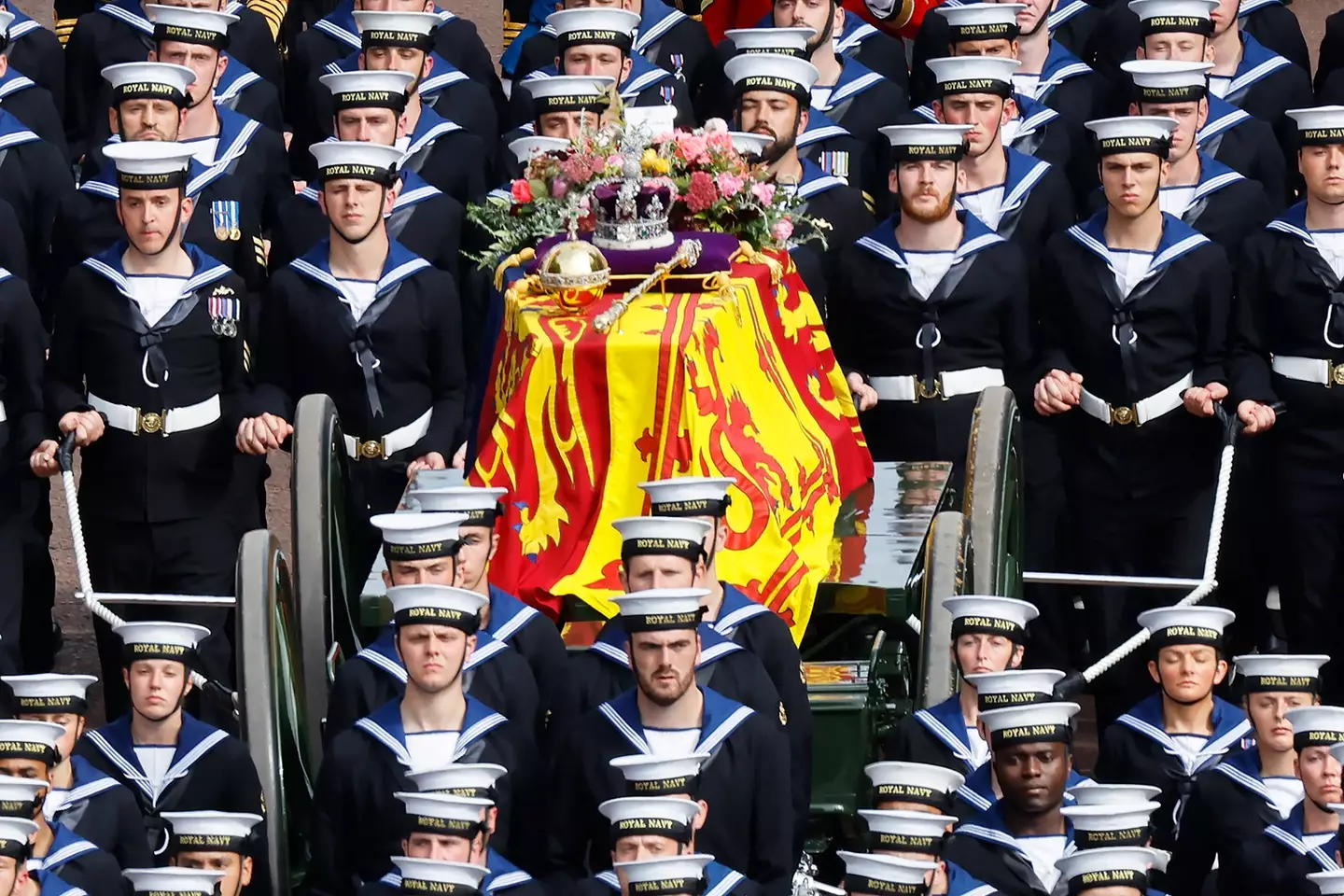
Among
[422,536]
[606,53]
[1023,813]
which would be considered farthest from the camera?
[606,53]

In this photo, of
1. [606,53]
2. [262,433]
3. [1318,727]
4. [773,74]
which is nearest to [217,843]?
[262,433]

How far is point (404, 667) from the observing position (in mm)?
12453

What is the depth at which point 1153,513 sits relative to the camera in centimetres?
1473

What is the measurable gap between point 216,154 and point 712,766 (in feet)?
16.4

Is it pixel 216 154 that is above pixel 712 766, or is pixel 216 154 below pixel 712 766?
above

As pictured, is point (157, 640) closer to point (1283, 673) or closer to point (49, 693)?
point (49, 693)

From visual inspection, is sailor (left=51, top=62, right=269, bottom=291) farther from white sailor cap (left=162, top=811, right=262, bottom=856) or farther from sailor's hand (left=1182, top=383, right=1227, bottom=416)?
sailor's hand (left=1182, top=383, right=1227, bottom=416)

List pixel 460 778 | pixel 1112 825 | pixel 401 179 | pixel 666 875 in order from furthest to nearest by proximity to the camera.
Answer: pixel 401 179 → pixel 460 778 → pixel 1112 825 → pixel 666 875

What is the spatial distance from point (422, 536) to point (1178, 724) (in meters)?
2.78

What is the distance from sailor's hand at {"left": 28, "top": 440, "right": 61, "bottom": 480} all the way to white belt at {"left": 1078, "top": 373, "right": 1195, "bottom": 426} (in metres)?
4.03

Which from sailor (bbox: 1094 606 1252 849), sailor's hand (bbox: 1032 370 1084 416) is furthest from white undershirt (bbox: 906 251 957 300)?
sailor (bbox: 1094 606 1252 849)

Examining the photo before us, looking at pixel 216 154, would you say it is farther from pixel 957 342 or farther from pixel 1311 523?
pixel 1311 523

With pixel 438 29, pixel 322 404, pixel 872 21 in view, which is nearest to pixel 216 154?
pixel 438 29

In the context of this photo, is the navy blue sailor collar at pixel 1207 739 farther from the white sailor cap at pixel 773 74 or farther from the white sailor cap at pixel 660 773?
the white sailor cap at pixel 773 74
